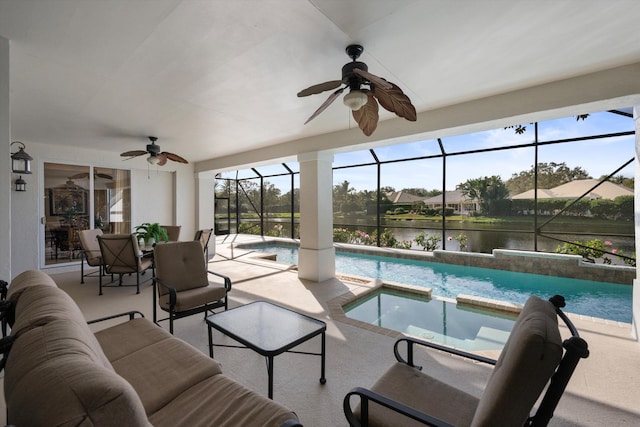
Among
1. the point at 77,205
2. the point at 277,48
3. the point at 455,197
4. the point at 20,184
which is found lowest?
the point at 77,205

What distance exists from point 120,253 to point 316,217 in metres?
3.13

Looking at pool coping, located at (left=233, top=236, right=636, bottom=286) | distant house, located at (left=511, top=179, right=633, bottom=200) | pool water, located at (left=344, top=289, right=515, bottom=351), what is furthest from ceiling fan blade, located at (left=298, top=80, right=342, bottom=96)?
distant house, located at (left=511, top=179, right=633, bottom=200)

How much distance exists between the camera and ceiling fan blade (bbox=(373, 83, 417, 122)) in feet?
6.96

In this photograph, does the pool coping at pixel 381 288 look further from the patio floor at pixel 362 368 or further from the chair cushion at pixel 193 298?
the chair cushion at pixel 193 298

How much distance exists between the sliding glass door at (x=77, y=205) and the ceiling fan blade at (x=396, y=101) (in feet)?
22.3

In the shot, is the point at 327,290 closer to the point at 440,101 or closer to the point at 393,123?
the point at 393,123

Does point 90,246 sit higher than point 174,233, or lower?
lower

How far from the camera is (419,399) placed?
4.46ft

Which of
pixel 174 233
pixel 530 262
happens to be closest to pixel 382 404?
pixel 174 233

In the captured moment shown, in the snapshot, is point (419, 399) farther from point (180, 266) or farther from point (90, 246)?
point (90, 246)

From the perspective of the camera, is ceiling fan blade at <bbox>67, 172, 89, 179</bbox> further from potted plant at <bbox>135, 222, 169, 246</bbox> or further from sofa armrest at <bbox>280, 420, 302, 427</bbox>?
sofa armrest at <bbox>280, 420, 302, 427</bbox>

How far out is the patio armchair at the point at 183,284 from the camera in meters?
2.71

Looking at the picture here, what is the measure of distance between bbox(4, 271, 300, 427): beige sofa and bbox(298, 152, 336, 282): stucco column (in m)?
3.15

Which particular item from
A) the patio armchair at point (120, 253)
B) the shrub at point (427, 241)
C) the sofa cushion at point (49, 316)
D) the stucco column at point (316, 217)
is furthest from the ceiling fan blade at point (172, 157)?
the shrub at point (427, 241)
